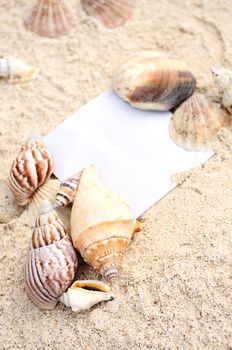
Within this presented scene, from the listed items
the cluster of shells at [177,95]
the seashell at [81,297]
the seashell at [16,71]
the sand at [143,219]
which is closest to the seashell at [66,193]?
the sand at [143,219]

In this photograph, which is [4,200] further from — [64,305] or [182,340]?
[182,340]

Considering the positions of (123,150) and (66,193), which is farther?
A: (123,150)

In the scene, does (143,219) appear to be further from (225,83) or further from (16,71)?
(16,71)

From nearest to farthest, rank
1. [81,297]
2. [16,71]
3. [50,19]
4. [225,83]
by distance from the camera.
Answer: [81,297] < [225,83] < [16,71] < [50,19]

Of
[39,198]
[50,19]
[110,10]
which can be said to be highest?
[110,10]

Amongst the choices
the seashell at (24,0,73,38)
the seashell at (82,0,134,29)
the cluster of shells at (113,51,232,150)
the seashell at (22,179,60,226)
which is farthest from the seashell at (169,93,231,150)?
the seashell at (24,0,73,38)

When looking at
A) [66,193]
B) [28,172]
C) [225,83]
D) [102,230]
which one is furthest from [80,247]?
[225,83]

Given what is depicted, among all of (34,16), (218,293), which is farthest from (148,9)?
(218,293)
